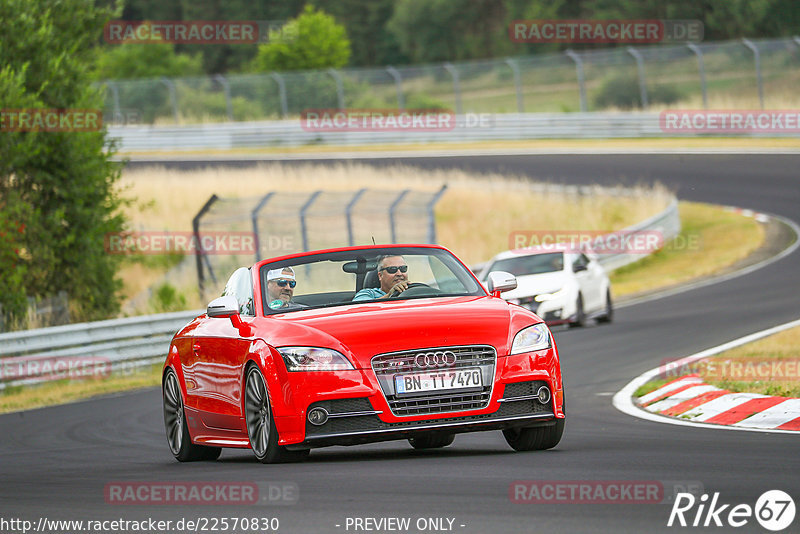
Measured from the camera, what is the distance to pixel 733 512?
20.1 ft

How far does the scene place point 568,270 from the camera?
2130 cm

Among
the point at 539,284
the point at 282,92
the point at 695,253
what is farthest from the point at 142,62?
the point at 539,284

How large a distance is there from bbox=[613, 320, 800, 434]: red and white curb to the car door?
362 centimetres

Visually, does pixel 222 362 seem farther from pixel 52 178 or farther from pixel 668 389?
pixel 52 178

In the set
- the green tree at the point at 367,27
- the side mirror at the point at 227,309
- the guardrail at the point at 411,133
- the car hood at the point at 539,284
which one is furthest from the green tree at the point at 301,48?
the side mirror at the point at 227,309

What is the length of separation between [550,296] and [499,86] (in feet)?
110

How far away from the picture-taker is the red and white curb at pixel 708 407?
33.2ft

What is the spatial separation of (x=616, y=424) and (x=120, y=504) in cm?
491

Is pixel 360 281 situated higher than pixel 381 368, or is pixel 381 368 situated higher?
pixel 360 281

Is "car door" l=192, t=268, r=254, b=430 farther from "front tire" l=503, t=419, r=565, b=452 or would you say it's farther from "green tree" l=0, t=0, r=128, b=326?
"green tree" l=0, t=0, r=128, b=326

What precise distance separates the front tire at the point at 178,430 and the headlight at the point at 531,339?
2.85m

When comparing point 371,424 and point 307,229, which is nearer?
point 371,424

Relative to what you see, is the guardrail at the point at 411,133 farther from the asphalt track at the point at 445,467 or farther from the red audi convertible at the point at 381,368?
the red audi convertible at the point at 381,368

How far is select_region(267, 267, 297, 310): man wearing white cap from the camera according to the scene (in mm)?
9398
